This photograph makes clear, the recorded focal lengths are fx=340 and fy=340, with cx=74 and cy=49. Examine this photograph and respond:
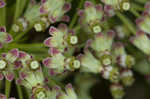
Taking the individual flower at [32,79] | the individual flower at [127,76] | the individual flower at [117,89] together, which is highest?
the individual flower at [32,79]

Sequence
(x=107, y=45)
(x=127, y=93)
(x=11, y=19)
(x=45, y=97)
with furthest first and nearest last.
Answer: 1. (x=127, y=93)
2. (x=11, y=19)
3. (x=107, y=45)
4. (x=45, y=97)

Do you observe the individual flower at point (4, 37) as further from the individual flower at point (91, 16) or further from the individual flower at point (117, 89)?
the individual flower at point (117, 89)

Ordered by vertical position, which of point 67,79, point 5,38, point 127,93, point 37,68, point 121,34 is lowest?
point 127,93

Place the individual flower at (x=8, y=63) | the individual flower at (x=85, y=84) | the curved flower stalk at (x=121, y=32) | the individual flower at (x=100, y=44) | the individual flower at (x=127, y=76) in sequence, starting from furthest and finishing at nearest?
the individual flower at (x=85, y=84), the curved flower stalk at (x=121, y=32), the individual flower at (x=127, y=76), the individual flower at (x=100, y=44), the individual flower at (x=8, y=63)

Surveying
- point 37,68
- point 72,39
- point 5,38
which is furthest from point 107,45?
point 5,38

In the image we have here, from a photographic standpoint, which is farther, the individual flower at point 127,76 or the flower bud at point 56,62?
the individual flower at point 127,76

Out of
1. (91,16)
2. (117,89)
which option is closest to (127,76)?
(117,89)

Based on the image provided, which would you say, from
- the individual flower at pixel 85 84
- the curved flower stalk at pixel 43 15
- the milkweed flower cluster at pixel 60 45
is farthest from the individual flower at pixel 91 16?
the individual flower at pixel 85 84

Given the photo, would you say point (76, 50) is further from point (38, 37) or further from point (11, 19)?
point (11, 19)
